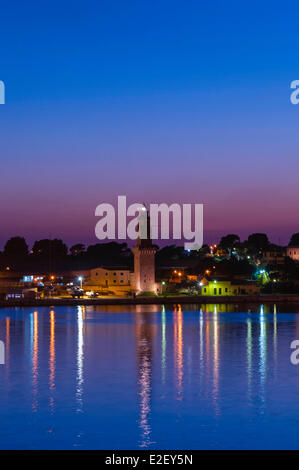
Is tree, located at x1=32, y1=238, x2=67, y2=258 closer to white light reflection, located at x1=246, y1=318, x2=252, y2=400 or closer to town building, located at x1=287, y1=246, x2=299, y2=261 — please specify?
town building, located at x1=287, y1=246, x2=299, y2=261

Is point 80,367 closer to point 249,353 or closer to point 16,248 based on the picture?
point 249,353

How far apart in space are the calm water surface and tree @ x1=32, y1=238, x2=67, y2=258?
340 feet

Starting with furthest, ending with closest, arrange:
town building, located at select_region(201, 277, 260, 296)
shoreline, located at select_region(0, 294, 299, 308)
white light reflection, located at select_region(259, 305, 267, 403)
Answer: town building, located at select_region(201, 277, 260, 296) → shoreline, located at select_region(0, 294, 299, 308) → white light reflection, located at select_region(259, 305, 267, 403)

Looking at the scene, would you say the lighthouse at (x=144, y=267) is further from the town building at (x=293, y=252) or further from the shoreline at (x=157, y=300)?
the town building at (x=293, y=252)

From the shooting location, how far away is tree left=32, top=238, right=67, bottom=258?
159 metres

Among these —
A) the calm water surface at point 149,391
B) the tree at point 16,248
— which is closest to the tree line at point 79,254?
the tree at point 16,248

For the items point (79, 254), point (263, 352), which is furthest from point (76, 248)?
point (263, 352)

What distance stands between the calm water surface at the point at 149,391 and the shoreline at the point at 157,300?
124 ft

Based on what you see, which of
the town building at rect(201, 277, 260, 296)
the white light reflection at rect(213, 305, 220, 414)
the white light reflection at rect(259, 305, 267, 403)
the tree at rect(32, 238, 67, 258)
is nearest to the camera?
A: the white light reflection at rect(213, 305, 220, 414)

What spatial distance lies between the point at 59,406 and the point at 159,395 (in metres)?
4.13

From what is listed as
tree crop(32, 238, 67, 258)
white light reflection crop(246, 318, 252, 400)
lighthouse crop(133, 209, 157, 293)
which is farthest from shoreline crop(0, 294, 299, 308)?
tree crop(32, 238, 67, 258)

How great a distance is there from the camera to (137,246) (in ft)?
351

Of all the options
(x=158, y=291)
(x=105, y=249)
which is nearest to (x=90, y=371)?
(x=158, y=291)
